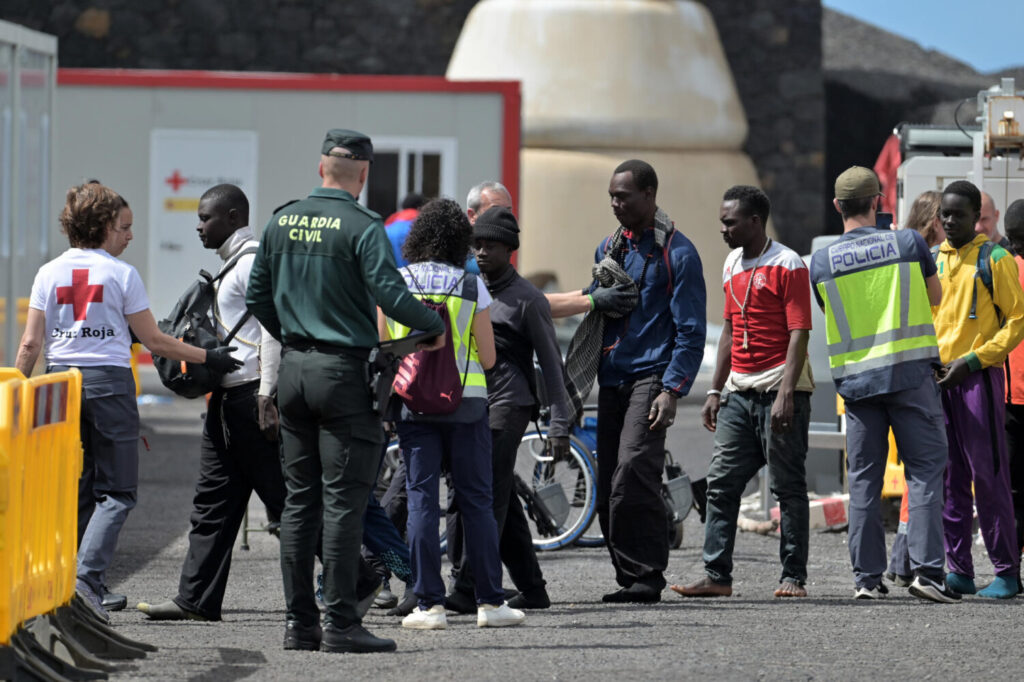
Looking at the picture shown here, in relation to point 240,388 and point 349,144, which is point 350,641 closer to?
point 240,388

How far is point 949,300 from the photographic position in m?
7.89

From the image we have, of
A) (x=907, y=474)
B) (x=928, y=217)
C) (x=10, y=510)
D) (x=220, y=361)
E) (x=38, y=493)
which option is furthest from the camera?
(x=928, y=217)

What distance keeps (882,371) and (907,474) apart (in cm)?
45

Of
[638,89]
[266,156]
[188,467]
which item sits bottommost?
[188,467]

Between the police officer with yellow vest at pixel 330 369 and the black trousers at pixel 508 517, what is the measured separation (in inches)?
42.6

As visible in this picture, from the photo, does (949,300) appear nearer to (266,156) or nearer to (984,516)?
(984,516)

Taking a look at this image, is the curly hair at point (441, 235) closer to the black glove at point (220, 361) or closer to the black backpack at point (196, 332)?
the black backpack at point (196, 332)

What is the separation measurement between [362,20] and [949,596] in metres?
22.4

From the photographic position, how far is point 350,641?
6148mm

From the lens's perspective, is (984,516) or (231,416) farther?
(984,516)

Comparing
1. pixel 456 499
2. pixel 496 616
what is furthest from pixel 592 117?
pixel 496 616

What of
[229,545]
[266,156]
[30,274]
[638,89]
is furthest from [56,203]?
[229,545]

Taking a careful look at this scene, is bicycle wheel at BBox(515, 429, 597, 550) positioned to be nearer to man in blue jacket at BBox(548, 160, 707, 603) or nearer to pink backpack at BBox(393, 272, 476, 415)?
man in blue jacket at BBox(548, 160, 707, 603)

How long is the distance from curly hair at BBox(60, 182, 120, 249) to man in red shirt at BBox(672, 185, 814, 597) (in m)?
2.46
